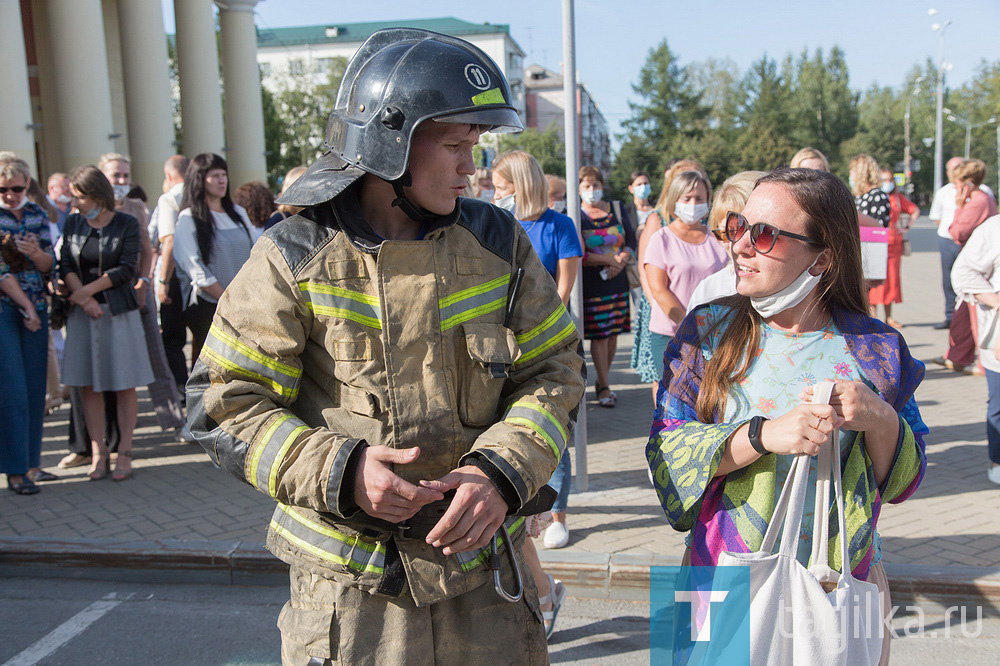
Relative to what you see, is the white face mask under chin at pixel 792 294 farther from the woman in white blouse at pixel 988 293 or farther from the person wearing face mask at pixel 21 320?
the person wearing face mask at pixel 21 320


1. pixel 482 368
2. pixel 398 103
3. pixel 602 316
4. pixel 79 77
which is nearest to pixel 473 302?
pixel 482 368

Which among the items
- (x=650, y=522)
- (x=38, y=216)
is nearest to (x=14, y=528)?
(x=38, y=216)

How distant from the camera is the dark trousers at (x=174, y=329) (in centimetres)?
718

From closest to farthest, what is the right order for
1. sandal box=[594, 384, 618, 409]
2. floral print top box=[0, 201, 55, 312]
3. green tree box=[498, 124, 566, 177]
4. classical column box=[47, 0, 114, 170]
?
floral print top box=[0, 201, 55, 312]
sandal box=[594, 384, 618, 409]
classical column box=[47, 0, 114, 170]
green tree box=[498, 124, 566, 177]

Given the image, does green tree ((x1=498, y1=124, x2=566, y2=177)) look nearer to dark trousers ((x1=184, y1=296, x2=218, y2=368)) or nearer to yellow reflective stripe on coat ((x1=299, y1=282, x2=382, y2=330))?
dark trousers ((x1=184, y1=296, x2=218, y2=368))

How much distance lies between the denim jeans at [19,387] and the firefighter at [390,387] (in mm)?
4517

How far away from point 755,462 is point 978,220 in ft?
26.6

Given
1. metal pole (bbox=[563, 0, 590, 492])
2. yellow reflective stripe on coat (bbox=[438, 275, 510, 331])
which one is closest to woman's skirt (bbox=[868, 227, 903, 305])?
metal pole (bbox=[563, 0, 590, 492])

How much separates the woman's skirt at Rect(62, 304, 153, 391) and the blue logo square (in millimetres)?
4830

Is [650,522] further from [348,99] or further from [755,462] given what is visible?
[348,99]

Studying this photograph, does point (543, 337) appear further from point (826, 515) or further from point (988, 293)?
point (988, 293)

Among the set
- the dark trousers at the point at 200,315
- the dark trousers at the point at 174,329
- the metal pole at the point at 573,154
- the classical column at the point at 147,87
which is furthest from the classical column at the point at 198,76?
the metal pole at the point at 573,154

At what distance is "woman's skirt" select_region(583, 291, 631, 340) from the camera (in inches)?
314

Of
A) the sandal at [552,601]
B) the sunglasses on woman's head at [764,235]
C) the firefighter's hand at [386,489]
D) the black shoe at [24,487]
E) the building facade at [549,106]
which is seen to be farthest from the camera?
the building facade at [549,106]
